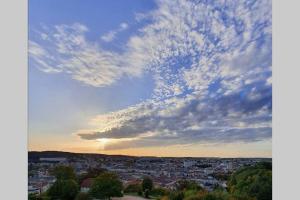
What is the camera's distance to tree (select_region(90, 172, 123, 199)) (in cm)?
657

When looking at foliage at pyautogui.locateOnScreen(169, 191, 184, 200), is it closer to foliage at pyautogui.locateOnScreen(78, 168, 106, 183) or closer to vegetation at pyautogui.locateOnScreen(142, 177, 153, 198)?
vegetation at pyautogui.locateOnScreen(142, 177, 153, 198)

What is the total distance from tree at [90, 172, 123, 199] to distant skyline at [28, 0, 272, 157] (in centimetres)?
40

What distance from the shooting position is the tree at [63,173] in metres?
6.54

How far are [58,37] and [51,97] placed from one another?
785 mm

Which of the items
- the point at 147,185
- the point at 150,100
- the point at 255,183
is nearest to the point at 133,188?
the point at 147,185

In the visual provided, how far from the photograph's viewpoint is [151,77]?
6.83 meters

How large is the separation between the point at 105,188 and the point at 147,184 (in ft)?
1.97

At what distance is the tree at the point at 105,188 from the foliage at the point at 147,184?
316 mm

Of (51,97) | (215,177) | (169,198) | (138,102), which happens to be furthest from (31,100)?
(215,177)

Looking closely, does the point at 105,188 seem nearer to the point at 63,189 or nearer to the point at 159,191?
the point at 63,189

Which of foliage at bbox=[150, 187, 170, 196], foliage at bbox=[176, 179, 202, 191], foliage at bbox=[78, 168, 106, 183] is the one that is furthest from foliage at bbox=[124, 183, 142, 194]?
foliage at bbox=[176, 179, 202, 191]

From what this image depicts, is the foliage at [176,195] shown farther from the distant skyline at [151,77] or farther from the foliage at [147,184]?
the distant skyline at [151,77]

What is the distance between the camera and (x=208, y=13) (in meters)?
6.88

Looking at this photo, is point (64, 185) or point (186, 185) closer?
point (64, 185)
